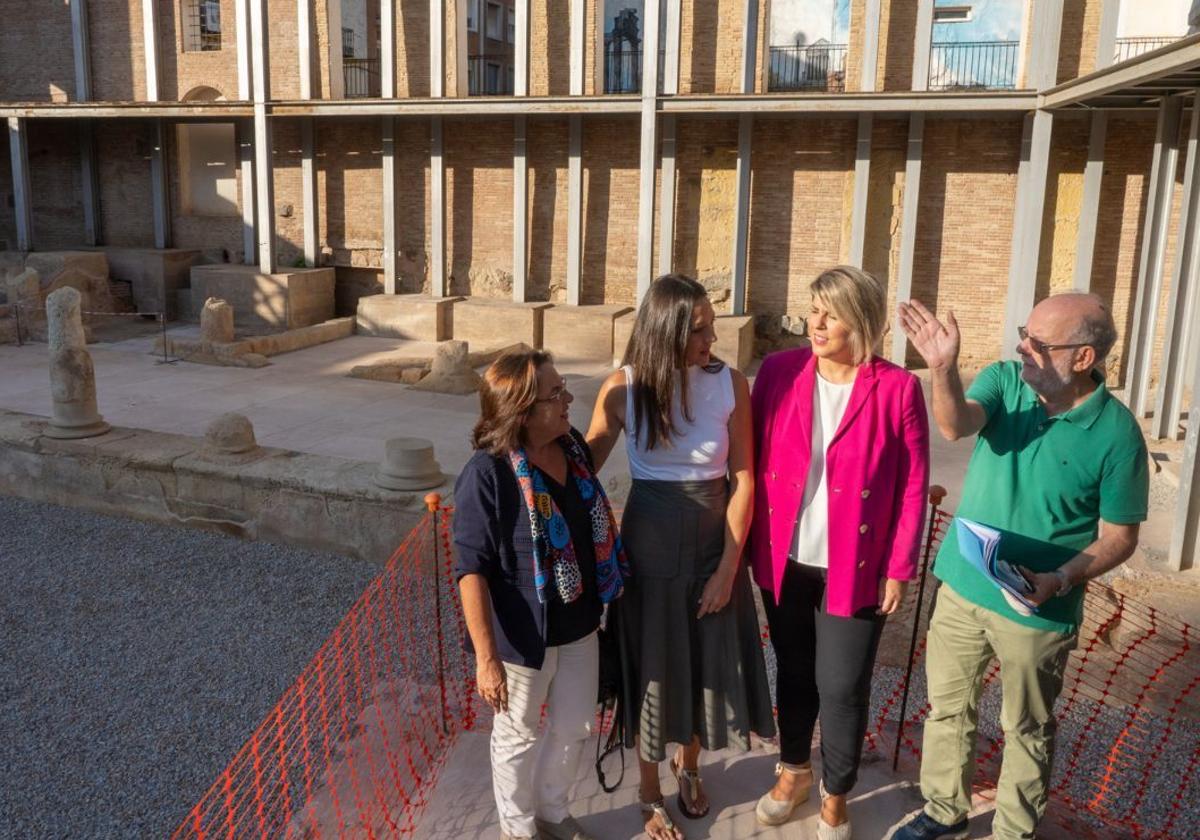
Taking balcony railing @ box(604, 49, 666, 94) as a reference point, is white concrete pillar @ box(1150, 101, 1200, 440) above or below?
below

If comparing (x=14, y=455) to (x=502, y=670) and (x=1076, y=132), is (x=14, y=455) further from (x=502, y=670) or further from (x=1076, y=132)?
(x=1076, y=132)

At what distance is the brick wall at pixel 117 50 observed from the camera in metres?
19.5

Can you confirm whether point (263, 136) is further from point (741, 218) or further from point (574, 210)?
point (741, 218)

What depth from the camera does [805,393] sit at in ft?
10.1

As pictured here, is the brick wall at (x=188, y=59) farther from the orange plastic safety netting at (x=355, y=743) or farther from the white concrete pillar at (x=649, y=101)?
the orange plastic safety netting at (x=355, y=743)

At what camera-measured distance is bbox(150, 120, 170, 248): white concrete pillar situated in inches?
771

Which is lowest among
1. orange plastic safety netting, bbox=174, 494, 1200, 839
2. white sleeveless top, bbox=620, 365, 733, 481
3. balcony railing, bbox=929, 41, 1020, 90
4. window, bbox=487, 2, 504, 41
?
orange plastic safety netting, bbox=174, 494, 1200, 839

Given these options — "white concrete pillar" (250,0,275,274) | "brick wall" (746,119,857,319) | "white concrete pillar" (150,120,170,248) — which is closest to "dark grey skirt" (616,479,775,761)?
"brick wall" (746,119,857,319)

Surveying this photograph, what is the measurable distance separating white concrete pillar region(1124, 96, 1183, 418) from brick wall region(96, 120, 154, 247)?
18.0 metres

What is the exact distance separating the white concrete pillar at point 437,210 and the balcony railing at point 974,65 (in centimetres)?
828

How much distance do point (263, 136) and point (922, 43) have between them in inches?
432

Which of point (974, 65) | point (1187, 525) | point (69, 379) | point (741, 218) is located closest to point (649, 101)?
point (741, 218)

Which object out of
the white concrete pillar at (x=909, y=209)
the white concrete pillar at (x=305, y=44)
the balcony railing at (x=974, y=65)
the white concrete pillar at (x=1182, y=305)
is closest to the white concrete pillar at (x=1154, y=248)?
the white concrete pillar at (x=1182, y=305)

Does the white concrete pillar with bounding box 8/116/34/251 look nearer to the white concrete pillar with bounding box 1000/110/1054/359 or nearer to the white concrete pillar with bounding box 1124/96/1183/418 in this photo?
the white concrete pillar with bounding box 1000/110/1054/359
